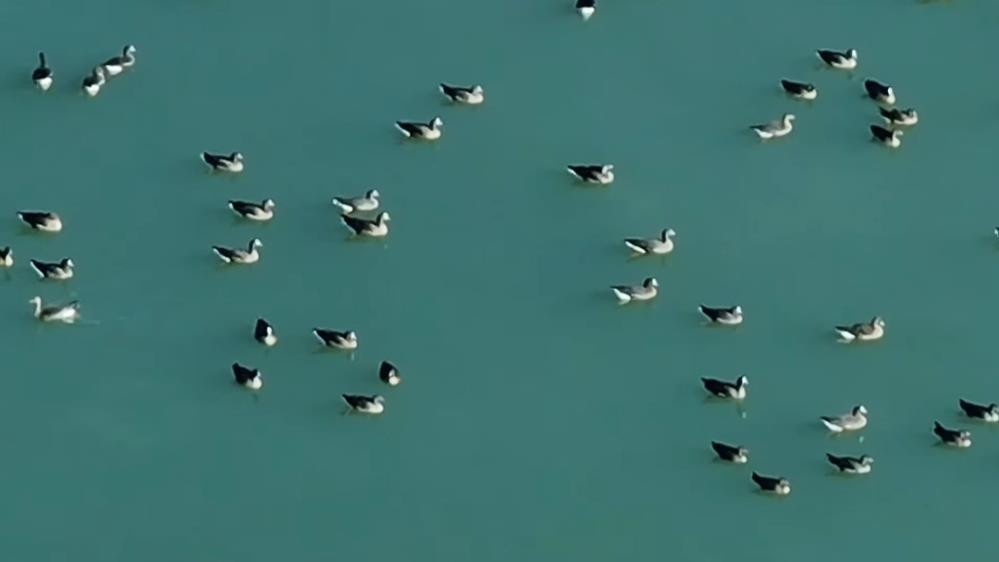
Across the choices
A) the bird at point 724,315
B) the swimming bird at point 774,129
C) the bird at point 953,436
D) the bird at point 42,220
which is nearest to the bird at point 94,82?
the bird at point 42,220

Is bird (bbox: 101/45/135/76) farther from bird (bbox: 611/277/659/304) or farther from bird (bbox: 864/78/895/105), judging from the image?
bird (bbox: 864/78/895/105)

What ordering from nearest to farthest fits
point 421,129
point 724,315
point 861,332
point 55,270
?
1. point 861,332
2. point 724,315
3. point 55,270
4. point 421,129

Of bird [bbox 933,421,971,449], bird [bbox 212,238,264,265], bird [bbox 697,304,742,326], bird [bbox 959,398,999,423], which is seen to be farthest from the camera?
bird [bbox 212,238,264,265]

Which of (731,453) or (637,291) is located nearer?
(731,453)

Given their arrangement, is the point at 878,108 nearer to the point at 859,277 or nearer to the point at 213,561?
the point at 859,277

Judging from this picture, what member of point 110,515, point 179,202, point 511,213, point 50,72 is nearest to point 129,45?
point 50,72

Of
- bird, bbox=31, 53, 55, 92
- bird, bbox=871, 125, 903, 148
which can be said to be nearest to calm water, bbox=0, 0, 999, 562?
bird, bbox=871, 125, 903, 148

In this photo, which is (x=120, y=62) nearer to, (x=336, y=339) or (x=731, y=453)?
(x=336, y=339)

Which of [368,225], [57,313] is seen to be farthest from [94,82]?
[368,225]
